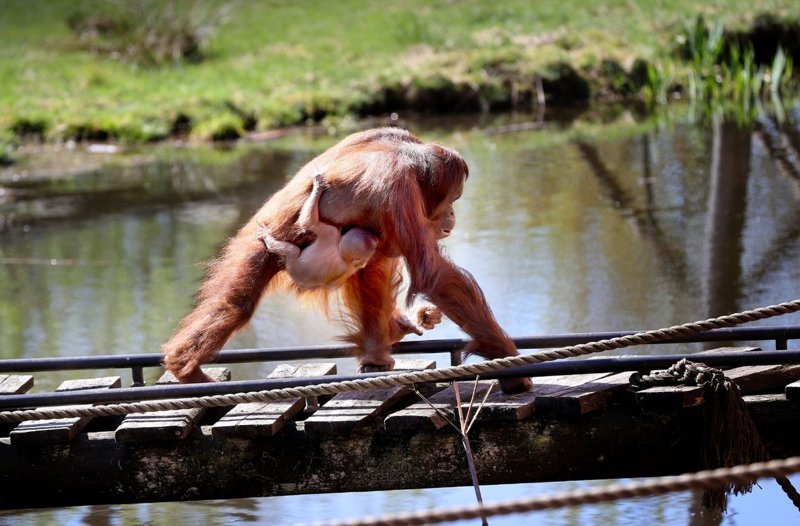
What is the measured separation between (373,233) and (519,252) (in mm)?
4010

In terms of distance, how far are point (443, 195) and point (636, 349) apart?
228 centimetres

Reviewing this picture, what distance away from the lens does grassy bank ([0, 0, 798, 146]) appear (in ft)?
47.9

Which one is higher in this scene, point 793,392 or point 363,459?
point 793,392

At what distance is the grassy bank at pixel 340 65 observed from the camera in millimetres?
14586

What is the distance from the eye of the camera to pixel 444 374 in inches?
129

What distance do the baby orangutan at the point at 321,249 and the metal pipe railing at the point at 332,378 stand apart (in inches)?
17.1

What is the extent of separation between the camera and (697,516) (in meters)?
4.13

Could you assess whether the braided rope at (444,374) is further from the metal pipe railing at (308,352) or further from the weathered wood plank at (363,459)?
the metal pipe railing at (308,352)

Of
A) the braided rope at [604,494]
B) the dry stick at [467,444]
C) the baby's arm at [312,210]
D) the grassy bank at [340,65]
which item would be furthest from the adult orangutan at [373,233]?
the grassy bank at [340,65]

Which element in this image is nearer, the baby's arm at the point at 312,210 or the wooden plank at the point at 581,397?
the wooden plank at the point at 581,397

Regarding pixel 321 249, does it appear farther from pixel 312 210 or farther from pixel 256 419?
pixel 256 419

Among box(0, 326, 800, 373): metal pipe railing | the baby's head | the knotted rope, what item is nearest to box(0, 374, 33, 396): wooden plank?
box(0, 326, 800, 373): metal pipe railing

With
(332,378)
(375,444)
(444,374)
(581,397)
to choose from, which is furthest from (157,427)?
(581,397)

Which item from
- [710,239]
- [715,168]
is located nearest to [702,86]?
[715,168]
